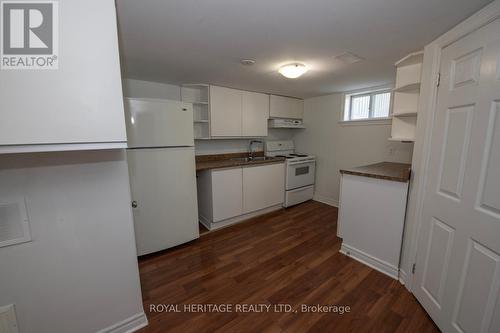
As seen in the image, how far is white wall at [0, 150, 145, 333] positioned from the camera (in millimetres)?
1005

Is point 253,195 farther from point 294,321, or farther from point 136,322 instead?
point 136,322

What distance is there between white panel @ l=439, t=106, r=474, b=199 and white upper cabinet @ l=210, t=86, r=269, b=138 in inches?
98.0

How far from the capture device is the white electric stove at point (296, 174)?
3539mm

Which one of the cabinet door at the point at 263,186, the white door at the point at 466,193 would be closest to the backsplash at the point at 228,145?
the cabinet door at the point at 263,186

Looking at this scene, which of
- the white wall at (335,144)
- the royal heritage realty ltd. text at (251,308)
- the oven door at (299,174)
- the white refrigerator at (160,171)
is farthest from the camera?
the oven door at (299,174)

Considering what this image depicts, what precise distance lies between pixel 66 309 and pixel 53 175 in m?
0.82

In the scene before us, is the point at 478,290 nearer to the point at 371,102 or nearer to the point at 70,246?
the point at 70,246

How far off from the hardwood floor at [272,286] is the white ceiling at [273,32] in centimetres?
211

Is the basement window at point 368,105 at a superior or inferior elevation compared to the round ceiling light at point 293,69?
inferior

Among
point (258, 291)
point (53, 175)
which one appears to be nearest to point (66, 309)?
point (53, 175)

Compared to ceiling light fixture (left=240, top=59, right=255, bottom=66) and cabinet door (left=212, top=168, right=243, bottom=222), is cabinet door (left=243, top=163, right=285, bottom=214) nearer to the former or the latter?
cabinet door (left=212, top=168, right=243, bottom=222)

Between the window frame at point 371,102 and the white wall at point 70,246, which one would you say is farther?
the window frame at point 371,102

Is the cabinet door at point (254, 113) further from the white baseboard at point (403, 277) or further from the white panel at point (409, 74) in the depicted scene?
the white baseboard at point (403, 277)

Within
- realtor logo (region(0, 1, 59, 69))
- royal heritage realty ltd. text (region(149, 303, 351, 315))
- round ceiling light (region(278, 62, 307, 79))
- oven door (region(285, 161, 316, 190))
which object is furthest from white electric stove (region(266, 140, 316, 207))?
realtor logo (region(0, 1, 59, 69))
